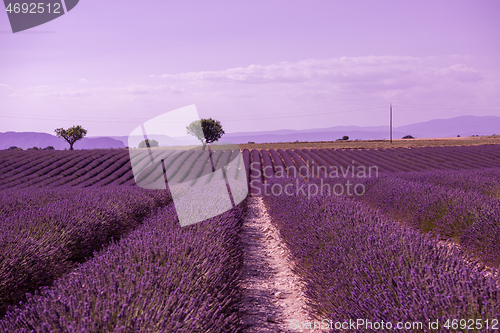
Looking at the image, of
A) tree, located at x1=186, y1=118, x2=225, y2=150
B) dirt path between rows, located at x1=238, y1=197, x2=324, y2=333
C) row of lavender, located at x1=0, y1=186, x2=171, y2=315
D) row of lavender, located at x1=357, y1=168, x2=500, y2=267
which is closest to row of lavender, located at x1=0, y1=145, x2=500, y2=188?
row of lavender, located at x1=357, y1=168, x2=500, y2=267

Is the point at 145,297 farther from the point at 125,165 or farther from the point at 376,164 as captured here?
the point at 125,165

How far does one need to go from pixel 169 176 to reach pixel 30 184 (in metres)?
5.40

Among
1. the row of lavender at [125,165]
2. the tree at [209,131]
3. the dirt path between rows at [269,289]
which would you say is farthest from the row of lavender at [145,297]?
the tree at [209,131]

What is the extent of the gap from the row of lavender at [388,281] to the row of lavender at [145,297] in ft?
2.50

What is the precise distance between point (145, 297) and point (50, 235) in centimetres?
244

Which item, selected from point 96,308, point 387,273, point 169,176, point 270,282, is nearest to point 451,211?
point 270,282

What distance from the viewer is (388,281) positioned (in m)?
1.90

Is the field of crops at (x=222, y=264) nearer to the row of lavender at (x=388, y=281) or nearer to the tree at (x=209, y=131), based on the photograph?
the row of lavender at (x=388, y=281)


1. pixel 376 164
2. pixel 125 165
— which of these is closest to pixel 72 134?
pixel 125 165

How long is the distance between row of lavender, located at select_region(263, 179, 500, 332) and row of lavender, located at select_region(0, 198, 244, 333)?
763 millimetres

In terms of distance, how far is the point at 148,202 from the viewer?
642 cm

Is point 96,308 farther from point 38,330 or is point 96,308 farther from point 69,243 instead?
point 69,243

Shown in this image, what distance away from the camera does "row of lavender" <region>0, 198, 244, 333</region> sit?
57.5 inches

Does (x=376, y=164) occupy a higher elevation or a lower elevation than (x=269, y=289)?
higher
